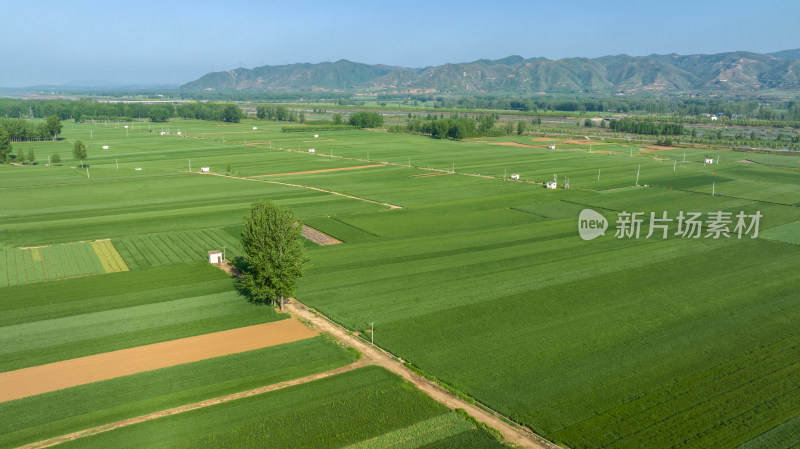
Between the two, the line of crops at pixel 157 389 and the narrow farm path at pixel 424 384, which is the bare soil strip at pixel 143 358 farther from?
the narrow farm path at pixel 424 384

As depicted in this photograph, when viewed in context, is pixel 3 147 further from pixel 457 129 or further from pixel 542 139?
pixel 542 139

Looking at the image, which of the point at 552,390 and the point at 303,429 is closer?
the point at 303,429

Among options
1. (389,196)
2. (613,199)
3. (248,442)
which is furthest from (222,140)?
(248,442)

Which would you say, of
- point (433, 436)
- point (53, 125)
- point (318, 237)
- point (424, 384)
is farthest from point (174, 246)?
point (53, 125)

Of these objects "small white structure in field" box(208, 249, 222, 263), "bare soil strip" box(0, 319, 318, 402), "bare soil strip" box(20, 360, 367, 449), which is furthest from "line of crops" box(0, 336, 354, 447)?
"small white structure in field" box(208, 249, 222, 263)

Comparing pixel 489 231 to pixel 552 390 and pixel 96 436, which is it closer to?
pixel 552 390
